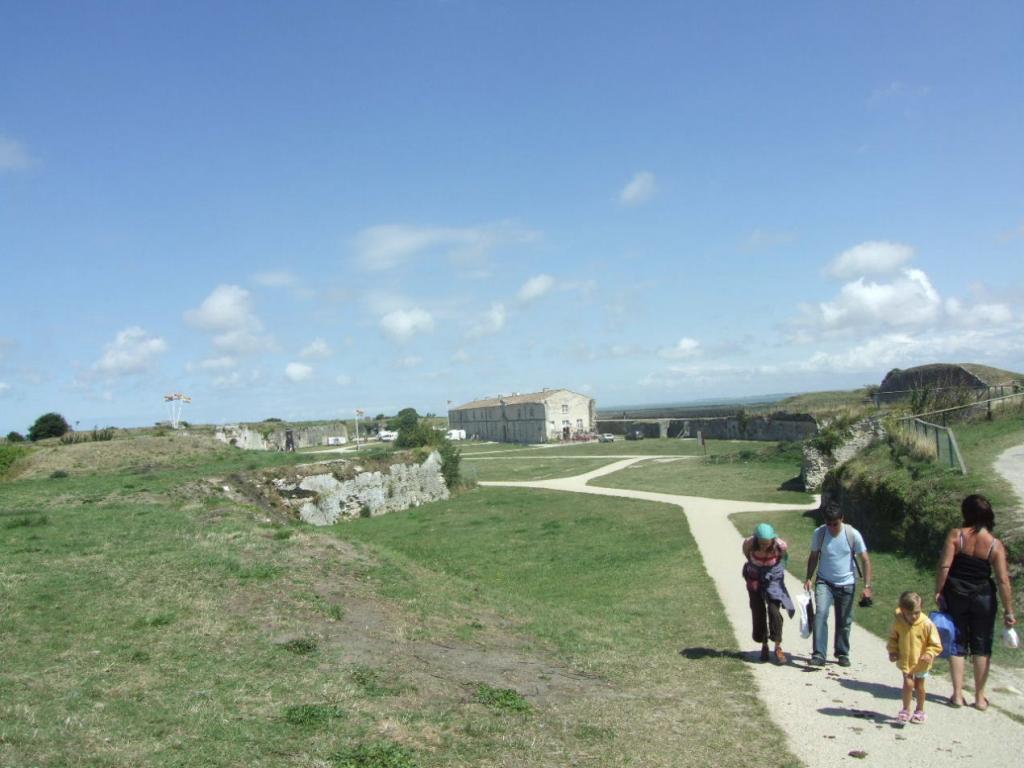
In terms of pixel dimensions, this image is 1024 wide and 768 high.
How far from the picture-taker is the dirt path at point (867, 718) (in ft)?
18.3

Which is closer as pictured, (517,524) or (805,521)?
(805,521)

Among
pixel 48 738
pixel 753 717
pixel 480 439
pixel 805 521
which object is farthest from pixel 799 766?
pixel 480 439

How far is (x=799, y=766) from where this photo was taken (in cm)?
541

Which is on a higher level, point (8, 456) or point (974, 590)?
point (8, 456)

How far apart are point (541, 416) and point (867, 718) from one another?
246 feet

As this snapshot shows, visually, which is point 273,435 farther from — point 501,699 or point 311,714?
point 311,714

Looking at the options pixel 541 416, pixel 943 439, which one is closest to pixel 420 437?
pixel 943 439

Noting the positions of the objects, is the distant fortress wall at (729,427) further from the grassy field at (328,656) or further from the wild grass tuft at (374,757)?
the wild grass tuft at (374,757)

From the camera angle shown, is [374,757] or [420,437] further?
[420,437]

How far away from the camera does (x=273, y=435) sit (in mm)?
66125

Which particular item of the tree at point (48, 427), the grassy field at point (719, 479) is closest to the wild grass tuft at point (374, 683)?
the grassy field at point (719, 479)

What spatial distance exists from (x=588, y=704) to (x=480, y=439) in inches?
3618

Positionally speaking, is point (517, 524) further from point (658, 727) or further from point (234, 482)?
point (658, 727)

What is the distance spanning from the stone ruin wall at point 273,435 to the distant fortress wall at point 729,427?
29.2 m
